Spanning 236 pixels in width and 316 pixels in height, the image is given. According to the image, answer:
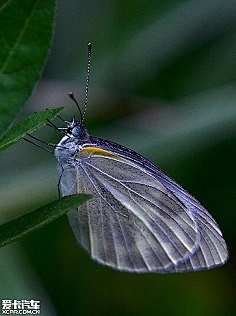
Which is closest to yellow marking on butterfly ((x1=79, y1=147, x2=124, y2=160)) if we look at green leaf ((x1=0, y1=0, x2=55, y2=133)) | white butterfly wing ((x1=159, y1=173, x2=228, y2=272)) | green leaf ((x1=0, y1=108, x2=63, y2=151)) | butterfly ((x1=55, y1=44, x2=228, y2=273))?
butterfly ((x1=55, y1=44, x2=228, y2=273))

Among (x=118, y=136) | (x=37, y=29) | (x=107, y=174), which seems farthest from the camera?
(x=118, y=136)

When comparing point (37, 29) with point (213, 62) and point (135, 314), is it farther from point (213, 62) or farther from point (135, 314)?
point (213, 62)

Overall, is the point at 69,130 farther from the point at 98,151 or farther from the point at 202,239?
the point at 202,239

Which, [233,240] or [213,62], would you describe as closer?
[233,240]

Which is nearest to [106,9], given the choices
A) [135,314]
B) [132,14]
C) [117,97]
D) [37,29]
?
[132,14]

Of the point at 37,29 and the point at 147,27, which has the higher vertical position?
the point at 147,27

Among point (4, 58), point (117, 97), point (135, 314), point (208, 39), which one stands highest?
point (208, 39)
